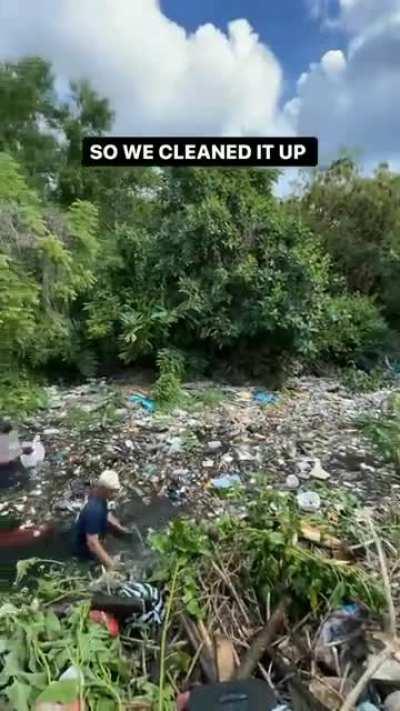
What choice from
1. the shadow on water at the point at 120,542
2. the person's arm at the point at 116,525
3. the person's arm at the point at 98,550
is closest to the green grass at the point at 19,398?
the shadow on water at the point at 120,542

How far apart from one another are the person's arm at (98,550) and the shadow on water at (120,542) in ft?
0.09

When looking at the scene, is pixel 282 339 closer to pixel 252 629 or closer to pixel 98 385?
pixel 98 385

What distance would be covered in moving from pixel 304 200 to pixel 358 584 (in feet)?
14.1

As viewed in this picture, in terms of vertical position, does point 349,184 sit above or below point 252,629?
above

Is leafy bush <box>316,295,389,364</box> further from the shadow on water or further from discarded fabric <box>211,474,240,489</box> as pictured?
the shadow on water

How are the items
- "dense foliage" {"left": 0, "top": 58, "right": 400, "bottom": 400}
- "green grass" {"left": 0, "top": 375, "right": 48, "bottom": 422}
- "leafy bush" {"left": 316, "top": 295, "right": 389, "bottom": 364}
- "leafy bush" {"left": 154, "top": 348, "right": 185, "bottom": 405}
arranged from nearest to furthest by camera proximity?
1. "green grass" {"left": 0, "top": 375, "right": 48, "bottom": 422}
2. "leafy bush" {"left": 154, "top": 348, "right": 185, "bottom": 405}
3. "dense foliage" {"left": 0, "top": 58, "right": 400, "bottom": 400}
4. "leafy bush" {"left": 316, "top": 295, "right": 389, "bottom": 364}

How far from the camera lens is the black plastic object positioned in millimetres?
895

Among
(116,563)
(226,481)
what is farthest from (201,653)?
(226,481)

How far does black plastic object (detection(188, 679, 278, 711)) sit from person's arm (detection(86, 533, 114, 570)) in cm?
65

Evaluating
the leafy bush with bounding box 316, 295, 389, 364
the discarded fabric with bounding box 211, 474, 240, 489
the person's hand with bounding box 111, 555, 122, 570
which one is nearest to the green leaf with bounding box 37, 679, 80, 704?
the person's hand with bounding box 111, 555, 122, 570

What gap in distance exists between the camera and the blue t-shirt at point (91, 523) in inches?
66.9

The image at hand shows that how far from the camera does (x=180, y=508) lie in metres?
2.12

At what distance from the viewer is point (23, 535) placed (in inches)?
75.6

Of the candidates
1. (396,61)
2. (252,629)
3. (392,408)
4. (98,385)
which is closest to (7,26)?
(396,61)
